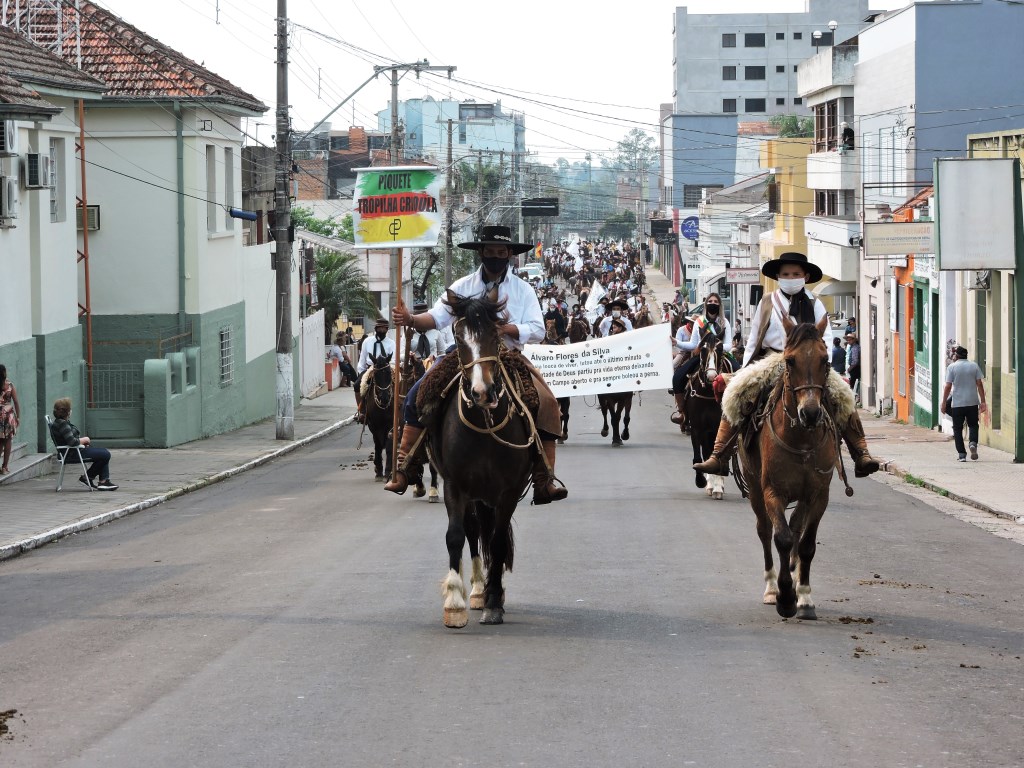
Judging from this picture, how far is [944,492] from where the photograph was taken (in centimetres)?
2077

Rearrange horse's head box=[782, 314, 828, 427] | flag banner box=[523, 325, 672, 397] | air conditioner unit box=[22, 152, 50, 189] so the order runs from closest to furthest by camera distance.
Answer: horse's head box=[782, 314, 828, 427], flag banner box=[523, 325, 672, 397], air conditioner unit box=[22, 152, 50, 189]

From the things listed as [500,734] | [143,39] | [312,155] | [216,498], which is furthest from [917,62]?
[312,155]

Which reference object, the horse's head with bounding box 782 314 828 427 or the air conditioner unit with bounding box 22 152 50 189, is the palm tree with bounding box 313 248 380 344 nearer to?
the air conditioner unit with bounding box 22 152 50 189

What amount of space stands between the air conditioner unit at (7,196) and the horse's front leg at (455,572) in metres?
14.9

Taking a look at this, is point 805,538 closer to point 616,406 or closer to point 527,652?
point 527,652

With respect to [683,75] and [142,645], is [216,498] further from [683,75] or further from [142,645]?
[683,75]

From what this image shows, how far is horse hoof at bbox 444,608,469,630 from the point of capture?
968 cm

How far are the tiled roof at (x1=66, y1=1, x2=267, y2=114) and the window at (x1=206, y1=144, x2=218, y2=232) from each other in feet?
3.94

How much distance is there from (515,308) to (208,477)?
14487 mm

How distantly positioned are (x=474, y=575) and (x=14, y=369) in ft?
48.8

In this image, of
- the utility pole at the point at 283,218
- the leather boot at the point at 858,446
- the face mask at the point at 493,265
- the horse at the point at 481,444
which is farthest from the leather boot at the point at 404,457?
the utility pole at the point at 283,218

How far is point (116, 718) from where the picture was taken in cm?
742

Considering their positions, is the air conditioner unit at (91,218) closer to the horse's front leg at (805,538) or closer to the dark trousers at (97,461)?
the dark trousers at (97,461)

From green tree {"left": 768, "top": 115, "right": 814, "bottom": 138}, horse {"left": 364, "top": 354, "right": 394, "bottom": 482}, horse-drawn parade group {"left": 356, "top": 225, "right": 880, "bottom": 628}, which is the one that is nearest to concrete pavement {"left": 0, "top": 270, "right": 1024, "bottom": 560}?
horse {"left": 364, "top": 354, "right": 394, "bottom": 482}
